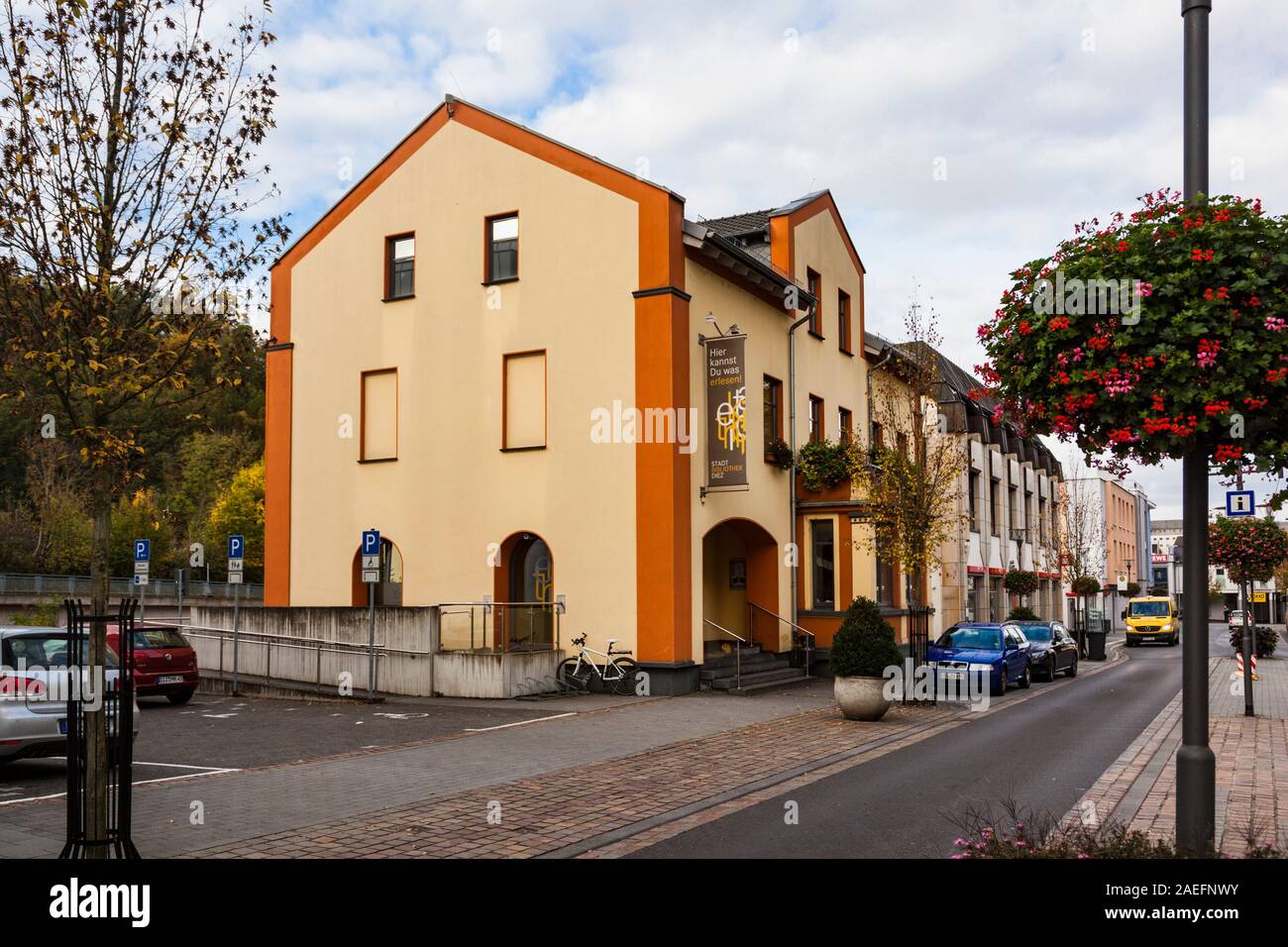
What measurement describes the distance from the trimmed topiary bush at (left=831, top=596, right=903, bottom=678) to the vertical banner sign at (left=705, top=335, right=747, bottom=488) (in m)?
4.86

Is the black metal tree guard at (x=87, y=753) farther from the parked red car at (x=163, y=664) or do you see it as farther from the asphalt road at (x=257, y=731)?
the parked red car at (x=163, y=664)

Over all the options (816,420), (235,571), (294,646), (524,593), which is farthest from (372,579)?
(816,420)

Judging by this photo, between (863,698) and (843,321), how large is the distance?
15.4 metres

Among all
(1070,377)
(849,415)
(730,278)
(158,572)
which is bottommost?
(158,572)

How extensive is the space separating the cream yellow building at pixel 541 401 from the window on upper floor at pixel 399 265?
0.19 ft

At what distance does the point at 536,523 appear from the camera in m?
21.4

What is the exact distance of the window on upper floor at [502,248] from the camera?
2222 cm

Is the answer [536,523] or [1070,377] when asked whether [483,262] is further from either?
[1070,377]

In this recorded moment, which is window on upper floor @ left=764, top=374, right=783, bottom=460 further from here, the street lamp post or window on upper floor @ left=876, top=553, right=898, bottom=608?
the street lamp post

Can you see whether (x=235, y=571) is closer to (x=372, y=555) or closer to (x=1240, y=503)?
(x=372, y=555)

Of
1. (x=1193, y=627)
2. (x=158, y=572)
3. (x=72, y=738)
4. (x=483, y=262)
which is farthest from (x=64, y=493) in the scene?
(x=1193, y=627)

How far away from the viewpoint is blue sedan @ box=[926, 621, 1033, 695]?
21105 mm

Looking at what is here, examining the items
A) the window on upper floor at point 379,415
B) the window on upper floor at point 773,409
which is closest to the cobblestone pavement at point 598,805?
the window on upper floor at point 773,409

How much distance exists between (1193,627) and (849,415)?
75.4 feet
